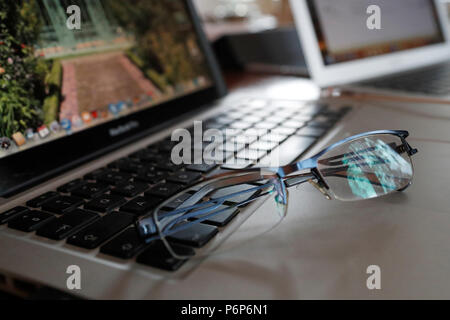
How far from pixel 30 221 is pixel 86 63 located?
0.94 feet

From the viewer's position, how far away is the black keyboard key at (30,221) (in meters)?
0.34

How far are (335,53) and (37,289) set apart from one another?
0.69m

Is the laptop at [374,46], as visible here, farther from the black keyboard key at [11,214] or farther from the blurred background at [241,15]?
the black keyboard key at [11,214]

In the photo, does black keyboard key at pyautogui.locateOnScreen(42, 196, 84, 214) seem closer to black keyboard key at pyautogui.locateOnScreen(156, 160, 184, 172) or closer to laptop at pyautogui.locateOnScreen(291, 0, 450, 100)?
black keyboard key at pyautogui.locateOnScreen(156, 160, 184, 172)

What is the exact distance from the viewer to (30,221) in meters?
0.34

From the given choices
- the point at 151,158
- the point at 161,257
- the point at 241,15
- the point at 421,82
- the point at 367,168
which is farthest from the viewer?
the point at 241,15

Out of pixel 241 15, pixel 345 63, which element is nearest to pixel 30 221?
pixel 345 63

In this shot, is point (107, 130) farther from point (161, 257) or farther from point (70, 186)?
point (161, 257)

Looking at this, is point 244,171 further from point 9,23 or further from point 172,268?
point 9,23

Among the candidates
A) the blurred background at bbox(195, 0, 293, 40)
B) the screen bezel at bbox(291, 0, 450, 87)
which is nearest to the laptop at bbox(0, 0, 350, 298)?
the screen bezel at bbox(291, 0, 450, 87)

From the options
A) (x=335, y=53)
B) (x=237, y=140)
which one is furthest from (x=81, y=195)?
(x=335, y=53)

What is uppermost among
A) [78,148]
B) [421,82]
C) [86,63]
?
[86,63]

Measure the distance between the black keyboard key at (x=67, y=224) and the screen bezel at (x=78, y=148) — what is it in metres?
0.12

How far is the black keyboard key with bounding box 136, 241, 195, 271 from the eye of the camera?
0.88 feet
